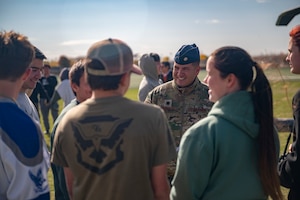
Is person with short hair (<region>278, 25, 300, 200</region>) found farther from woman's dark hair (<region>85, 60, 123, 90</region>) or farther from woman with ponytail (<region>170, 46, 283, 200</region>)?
woman's dark hair (<region>85, 60, 123, 90</region>)

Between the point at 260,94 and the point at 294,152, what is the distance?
22.9 inches

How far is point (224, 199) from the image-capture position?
2.15 meters

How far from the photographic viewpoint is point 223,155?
2.10 metres

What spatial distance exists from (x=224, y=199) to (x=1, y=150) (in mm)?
1328

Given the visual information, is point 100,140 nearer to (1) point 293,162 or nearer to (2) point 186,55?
(1) point 293,162

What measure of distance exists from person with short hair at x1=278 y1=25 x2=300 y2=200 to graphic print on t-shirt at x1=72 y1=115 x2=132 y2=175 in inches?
47.7

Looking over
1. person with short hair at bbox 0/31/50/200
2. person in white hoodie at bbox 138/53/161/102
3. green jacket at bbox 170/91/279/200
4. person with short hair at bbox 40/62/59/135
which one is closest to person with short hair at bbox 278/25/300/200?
green jacket at bbox 170/91/279/200

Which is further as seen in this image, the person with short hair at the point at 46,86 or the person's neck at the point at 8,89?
the person with short hair at the point at 46,86

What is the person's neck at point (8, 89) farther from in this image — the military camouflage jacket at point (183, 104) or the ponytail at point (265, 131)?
the military camouflage jacket at point (183, 104)

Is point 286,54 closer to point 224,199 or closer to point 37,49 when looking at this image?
point 224,199

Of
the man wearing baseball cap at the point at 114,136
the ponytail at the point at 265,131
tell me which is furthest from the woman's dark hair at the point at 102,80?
the ponytail at the point at 265,131

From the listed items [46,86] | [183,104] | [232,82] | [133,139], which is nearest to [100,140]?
[133,139]

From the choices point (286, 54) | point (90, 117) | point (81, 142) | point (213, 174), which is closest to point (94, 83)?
point (90, 117)

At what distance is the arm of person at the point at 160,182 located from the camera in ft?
6.94
